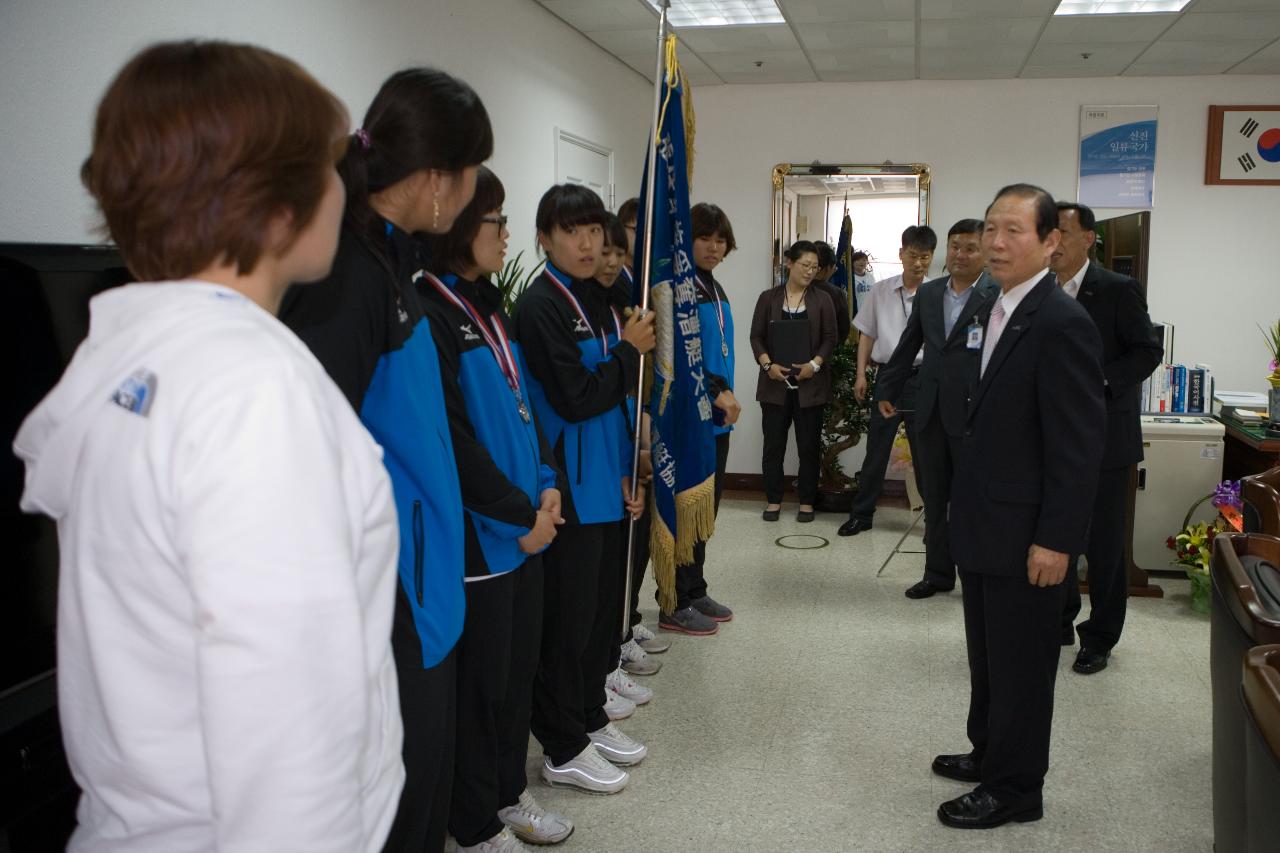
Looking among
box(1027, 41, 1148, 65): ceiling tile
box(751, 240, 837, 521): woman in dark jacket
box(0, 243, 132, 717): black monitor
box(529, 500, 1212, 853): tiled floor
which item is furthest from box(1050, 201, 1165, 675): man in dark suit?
box(0, 243, 132, 717): black monitor

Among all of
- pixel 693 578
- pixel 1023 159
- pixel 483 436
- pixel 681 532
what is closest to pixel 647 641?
pixel 693 578

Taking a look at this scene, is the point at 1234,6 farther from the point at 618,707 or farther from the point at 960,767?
the point at 618,707

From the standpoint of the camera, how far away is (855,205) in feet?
21.3

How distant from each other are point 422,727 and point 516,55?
367 centimetres

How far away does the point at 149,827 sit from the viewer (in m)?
0.82

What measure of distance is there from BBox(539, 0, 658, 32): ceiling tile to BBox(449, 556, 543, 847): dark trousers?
3419 mm

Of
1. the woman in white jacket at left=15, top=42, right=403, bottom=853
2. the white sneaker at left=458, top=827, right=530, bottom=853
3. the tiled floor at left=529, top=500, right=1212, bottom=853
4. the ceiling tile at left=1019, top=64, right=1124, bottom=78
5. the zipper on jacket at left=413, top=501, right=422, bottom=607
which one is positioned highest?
the ceiling tile at left=1019, top=64, right=1124, bottom=78

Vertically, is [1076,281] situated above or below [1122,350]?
above

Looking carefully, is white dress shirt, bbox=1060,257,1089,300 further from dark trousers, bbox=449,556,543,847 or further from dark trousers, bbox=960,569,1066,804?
dark trousers, bbox=449,556,543,847

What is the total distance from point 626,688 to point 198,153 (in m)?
2.66

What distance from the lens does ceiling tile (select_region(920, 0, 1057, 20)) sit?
4605 mm

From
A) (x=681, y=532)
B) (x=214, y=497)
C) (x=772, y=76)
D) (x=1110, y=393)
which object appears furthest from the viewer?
(x=772, y=76)

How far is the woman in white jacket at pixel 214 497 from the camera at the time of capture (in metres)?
0.70

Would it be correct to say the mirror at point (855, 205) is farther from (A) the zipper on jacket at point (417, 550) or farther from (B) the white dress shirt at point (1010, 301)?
(A) the zipper on jacket at point (417, 550)
